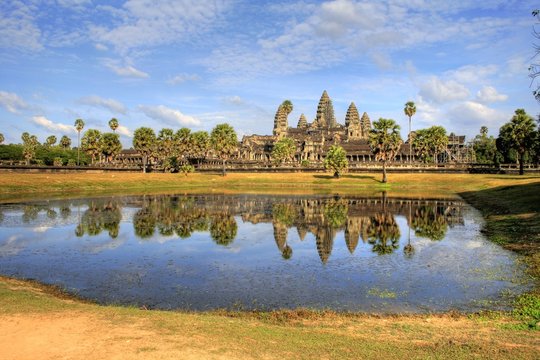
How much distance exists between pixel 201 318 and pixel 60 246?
18896mm

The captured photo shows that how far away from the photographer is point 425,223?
1639 inches

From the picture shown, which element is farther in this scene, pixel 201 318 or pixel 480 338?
pixel 201 318

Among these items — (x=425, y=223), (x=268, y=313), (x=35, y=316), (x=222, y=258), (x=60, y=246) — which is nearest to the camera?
(x=35, y=316)

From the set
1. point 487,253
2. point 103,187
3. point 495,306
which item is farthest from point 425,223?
point 103,187

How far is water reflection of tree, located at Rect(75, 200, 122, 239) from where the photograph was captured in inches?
1421

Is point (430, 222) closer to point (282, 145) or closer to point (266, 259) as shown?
point (266, 259)

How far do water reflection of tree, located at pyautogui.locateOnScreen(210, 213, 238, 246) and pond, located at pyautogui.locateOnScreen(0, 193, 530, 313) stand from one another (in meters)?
0.09

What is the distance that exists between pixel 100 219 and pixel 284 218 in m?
17.7

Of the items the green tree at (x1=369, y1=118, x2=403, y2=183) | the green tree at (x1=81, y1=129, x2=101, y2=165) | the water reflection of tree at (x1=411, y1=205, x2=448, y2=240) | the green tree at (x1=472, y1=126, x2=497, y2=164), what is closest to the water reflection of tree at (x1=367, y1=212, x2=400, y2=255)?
the water reflection of tree at (x1=411, y1=205, x2=448, y2=240)

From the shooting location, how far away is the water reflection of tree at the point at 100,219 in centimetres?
3609

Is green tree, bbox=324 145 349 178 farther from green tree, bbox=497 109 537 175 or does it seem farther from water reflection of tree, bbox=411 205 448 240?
water reflection of tree, bbox=411 205 448 240

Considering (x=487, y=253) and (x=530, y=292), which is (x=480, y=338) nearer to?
(x=530, y=292)

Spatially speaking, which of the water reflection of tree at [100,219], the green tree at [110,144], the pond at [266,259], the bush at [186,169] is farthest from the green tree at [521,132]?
the green tree at [110,144]

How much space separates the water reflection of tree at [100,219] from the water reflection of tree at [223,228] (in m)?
7.71
